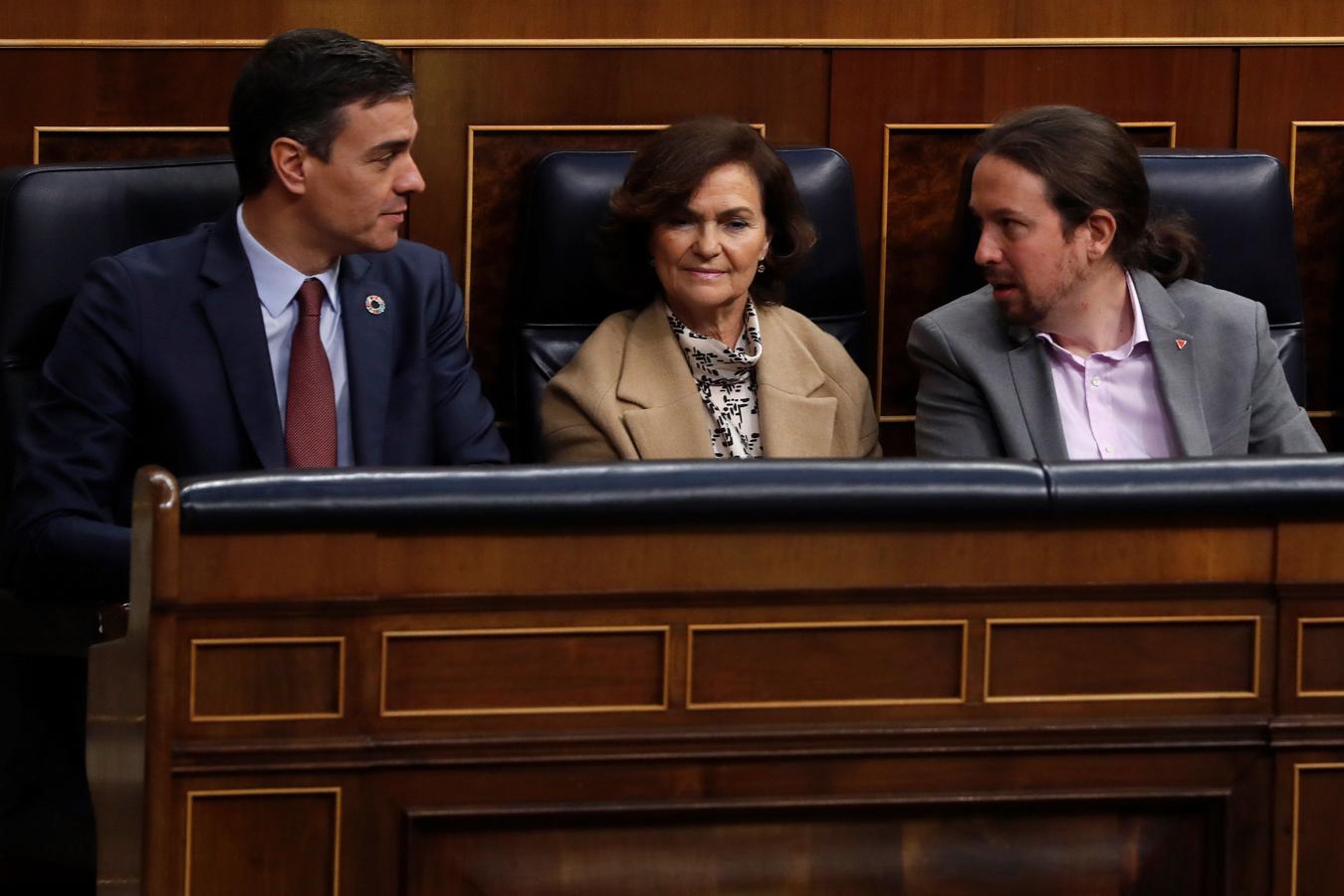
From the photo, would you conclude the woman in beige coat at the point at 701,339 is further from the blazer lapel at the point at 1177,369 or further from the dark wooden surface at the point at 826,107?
the blazer lapel at the point at 1177,369

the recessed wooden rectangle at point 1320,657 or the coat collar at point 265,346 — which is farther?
the coat collar at point 265,346

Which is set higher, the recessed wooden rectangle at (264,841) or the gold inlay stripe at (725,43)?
the gold inlay stripe at (725,43)

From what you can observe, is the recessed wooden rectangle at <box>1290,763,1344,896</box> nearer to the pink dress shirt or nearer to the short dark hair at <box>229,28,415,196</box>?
the pink dress shirt

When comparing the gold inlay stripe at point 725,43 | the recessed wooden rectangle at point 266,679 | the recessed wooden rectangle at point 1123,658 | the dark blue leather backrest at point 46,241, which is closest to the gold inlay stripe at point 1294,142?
the gold inlay stripe at point 725,43

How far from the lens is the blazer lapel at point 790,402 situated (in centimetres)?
245

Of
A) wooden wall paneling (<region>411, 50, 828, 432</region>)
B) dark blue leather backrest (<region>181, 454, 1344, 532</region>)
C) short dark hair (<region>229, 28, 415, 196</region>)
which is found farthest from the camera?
wooden wall paneling (<region>411, 50, 828, 432</region>)

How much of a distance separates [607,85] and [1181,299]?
2.79 feet

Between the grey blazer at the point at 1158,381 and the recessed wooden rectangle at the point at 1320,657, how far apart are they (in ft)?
2.13

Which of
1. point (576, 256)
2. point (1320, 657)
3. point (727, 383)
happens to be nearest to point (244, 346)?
point (576, 256)

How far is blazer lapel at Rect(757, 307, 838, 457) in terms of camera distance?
2451 millimetres

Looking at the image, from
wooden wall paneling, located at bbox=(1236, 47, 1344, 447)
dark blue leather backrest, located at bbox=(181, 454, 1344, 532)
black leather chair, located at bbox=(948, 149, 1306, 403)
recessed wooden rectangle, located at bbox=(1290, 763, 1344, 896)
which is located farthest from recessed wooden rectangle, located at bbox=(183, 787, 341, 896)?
wooden wall paneling, located at bbox=(1236, 47, 1344, 447)

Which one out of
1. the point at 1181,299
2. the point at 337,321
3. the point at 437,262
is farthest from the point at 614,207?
the point at 1181,299

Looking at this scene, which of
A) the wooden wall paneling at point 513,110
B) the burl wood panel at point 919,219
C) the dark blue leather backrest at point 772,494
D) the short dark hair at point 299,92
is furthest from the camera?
the burl wood panel at point 919,219

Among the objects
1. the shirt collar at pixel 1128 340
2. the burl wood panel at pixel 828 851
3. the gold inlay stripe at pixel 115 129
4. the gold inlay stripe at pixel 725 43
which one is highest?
the gold inlay stripe at pixel 725 43
